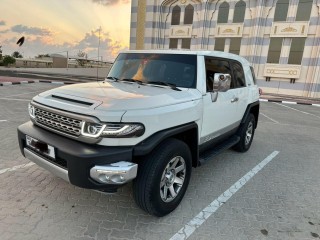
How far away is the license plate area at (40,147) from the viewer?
264 cm

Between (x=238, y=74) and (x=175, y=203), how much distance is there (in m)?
2.82

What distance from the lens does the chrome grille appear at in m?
2.56

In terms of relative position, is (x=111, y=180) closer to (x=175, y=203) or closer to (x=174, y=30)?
(x=175, y=203)

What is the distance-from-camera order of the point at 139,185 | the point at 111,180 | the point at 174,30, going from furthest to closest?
the point at 174,30 → the point at 139,185 → the point at 111,180

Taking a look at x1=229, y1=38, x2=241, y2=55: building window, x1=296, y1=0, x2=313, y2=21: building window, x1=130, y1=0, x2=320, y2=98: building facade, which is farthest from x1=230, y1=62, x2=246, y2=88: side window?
x1=296, y1=0, x2=313, y2=21: building window

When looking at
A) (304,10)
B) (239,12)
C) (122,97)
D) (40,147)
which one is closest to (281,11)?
(304,10)

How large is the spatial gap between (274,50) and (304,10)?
3.61 metres

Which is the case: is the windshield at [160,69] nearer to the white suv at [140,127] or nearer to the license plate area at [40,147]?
the white suv at [140,127]

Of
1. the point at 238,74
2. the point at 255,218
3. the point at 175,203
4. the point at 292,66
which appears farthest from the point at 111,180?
the point at 292,66

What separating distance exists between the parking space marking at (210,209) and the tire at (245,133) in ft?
2.35

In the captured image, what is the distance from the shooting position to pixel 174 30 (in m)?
24.7

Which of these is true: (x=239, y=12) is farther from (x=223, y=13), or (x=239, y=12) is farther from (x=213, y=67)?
(x=213, y=67)

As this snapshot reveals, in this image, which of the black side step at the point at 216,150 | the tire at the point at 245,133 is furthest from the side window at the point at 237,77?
the black side step at the point at 216,150

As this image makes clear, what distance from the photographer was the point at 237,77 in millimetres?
4660
